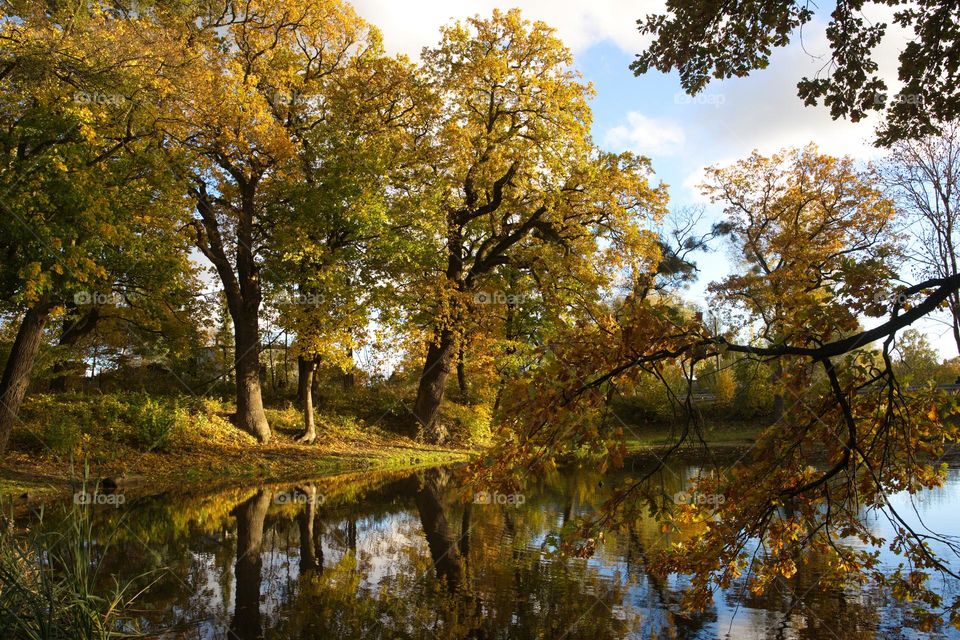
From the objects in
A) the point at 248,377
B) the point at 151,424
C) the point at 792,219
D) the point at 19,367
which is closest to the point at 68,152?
the point at 19,367

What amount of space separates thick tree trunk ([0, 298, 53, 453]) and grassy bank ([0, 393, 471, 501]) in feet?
2.64

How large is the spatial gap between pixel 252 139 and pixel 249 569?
11.0 m

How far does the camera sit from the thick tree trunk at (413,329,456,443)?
22.1m

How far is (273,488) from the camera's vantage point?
13.8 m

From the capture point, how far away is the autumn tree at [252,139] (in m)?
16.7

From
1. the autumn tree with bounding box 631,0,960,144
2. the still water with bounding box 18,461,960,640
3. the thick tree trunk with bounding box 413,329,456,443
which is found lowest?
the still water with bounding box 18,461,960,640

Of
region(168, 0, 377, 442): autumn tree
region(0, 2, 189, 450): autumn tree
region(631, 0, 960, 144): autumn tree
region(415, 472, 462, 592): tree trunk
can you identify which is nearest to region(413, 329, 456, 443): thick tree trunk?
region(168, 0, 377, 442): autumn tree

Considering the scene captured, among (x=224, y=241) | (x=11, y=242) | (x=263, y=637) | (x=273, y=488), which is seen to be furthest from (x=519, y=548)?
(x=224, y=241)

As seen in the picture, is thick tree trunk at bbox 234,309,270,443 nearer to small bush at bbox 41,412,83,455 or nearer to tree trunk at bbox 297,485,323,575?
small bush at bbox 41,412,83,455

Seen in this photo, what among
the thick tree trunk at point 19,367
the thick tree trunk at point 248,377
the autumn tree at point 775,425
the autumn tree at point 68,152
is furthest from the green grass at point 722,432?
the autumn tree at point 775,425

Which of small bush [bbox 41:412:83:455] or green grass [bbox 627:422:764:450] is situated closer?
small bush [bbox 41:412:83:455]

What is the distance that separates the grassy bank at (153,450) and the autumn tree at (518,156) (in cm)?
491

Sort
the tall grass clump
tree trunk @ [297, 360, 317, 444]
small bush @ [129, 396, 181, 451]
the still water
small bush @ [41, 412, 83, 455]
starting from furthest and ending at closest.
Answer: tree trunk @ [297, 360, 317, 444] → small bush @ [129, 396, 181, 451] → small bush @ [41, 412, 83, 455] → the still water → the tall grass clump

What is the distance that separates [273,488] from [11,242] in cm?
639
